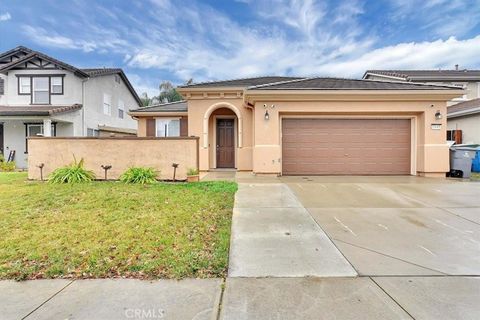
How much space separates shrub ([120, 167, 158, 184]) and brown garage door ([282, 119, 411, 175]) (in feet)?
17.6

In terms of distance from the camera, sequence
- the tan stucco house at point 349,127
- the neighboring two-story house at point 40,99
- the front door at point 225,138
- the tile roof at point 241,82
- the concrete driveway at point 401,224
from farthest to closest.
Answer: the neighboring two-story house at point 40,99, the front door at point 225,138, the tile roof at point 241,82, the tan stucco house at point 349,127, the concrete driveway at point 401,224

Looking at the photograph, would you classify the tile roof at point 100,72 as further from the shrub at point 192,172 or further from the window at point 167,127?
the shrub at point 192,172

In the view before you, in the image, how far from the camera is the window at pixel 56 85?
16.1 m

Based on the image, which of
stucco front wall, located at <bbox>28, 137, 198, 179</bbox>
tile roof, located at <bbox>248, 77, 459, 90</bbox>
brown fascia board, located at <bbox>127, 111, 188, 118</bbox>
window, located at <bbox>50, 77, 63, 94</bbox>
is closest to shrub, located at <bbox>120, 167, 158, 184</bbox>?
stucco front wall, located at <bbox>28, 137, 198, 179</bbox>

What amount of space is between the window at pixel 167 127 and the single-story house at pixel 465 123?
1597cm

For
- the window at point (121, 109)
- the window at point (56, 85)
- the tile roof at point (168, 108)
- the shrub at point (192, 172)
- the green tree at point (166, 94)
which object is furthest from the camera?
the green tree at point (166, 94)

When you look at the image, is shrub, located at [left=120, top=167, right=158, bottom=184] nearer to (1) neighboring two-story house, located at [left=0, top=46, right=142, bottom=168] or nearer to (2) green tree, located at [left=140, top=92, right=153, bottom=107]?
(1) neighboring two-story house, located at [left=0, top=46, right=142, bottom=168]

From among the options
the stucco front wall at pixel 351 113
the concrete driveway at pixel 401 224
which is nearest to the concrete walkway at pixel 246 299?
the concrete driveway at pixel 401 224

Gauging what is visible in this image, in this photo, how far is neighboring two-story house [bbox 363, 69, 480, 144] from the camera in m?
14.2

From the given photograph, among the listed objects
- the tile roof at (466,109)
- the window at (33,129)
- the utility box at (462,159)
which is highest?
the tile roof at (466,109)

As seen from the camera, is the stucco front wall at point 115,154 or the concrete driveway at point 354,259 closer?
the concrete driveway at point 354,259

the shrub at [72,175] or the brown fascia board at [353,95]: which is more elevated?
the brown fascia board at [353,95]

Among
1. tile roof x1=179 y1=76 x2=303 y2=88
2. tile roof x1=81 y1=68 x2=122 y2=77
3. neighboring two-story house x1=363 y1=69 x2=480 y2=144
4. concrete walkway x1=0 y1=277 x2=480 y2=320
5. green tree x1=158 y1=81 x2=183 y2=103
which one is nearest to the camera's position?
concrete walkway x1=0 y1=277 x2=480 y2=320

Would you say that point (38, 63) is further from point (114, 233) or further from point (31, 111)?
point (114, 233)
